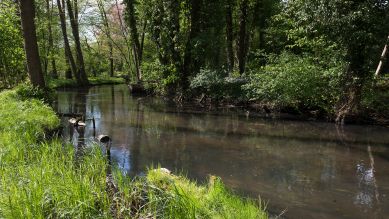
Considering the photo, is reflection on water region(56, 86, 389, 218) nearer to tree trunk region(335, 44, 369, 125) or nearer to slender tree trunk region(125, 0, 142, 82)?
tree trunk region(335, 44, 369, 125)

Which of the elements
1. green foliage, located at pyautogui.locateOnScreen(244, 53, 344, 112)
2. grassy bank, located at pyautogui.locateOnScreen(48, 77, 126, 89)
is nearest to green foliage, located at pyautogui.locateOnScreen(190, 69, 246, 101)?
green foliage, located at pyautogui.locateOnScreen(244, 53, 344, 112)

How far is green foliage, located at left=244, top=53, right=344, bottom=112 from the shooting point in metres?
15.4

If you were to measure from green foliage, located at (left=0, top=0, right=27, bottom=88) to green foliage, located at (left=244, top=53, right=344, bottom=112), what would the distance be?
1224 cm

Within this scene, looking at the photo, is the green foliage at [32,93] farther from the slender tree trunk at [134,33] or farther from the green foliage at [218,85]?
the slender tree trunk at [134,33]

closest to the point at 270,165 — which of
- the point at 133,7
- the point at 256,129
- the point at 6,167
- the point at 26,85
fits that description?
the point at 256,129

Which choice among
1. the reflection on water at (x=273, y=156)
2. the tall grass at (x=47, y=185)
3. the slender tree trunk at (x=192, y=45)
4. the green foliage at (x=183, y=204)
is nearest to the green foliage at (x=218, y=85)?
the slender tree trunk at (x=192, y=45)

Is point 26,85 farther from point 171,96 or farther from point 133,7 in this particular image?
point 133,7

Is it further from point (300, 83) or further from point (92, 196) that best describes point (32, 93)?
point (92, 196)

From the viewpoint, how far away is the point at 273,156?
10.1 metres

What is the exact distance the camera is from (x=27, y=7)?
1346cm

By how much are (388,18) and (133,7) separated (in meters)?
19.8

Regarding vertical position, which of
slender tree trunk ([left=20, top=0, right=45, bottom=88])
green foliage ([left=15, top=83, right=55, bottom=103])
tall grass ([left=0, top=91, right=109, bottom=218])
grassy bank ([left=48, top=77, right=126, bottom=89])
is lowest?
grassy bank ([left=48, top=77, right=126, bottom=89])

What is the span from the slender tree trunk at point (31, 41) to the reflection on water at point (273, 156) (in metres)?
2.76

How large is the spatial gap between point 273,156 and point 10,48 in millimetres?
15905
